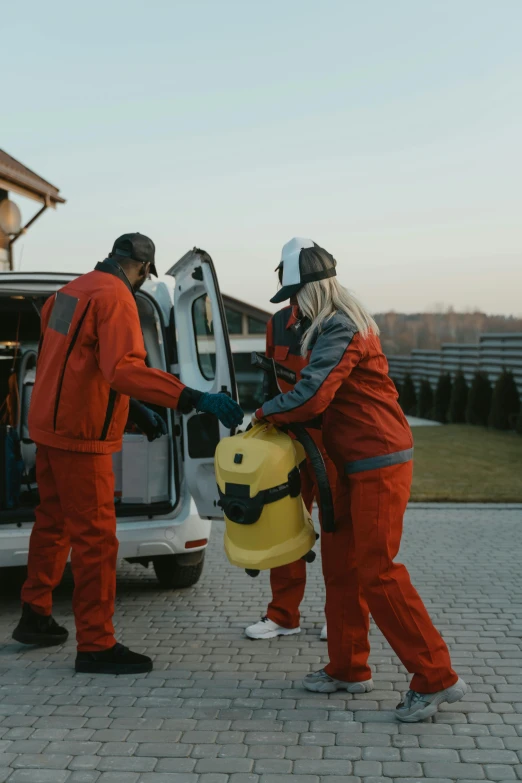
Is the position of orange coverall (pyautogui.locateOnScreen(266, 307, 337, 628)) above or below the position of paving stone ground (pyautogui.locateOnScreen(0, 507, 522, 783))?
above

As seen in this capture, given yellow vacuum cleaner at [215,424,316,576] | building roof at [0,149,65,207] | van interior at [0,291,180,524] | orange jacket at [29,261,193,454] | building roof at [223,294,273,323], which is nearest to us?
yellow vacuum cleaner at [215,424,316,576]

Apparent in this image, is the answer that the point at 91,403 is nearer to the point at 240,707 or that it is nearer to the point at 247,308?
the point at 240,707

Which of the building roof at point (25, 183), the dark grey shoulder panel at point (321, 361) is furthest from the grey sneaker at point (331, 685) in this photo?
the building roof at point (25, 183)

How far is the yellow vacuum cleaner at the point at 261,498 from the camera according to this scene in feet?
13.4

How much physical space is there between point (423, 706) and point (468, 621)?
5.69 feet

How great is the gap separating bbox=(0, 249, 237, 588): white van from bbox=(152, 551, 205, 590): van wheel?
15 mm

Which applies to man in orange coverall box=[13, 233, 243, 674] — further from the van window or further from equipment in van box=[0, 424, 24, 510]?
equipment in van box=[0, 424, 24, 510]

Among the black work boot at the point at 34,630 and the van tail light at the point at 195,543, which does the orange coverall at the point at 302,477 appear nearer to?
the van tail light at the point at 195,543

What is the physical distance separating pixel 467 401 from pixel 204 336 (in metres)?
17.4

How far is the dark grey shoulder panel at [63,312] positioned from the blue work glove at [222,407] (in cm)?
73

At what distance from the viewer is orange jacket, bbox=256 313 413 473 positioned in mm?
3953

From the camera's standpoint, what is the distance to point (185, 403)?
4535 mm

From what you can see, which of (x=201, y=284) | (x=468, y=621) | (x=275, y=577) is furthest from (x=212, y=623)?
(x=201, y=284)

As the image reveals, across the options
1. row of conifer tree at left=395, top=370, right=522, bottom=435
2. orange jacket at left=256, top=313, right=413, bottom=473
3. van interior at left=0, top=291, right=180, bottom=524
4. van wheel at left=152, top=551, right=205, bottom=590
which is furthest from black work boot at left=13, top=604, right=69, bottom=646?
row of conifer tree at left=395, top=370, right=522, bottom=435
